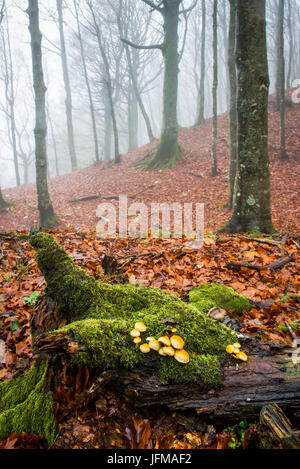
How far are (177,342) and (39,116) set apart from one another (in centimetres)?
936

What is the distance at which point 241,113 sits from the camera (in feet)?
17.7

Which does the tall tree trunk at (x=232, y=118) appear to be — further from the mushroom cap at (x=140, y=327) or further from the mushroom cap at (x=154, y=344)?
the mushroom cap at (x=154, y=344)

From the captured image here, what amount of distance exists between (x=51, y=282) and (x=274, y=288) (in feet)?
8.83

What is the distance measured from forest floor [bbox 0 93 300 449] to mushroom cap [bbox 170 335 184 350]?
425 mm

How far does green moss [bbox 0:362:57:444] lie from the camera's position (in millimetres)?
1666

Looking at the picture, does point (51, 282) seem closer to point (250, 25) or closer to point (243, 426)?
point (243, 426)

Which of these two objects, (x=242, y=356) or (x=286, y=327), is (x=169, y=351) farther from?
(x=286, y=327)

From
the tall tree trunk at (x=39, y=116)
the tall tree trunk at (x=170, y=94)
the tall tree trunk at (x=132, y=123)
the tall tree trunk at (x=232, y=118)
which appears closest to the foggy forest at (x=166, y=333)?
the tall tree trunk at (x=232, y=118)

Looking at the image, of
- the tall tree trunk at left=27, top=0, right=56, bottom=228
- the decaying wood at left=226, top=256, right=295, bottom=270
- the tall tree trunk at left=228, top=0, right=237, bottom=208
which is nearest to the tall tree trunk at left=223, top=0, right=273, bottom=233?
the decaying wood at left=226, top=256, right=295, bottom=270

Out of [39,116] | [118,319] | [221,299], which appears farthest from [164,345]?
[39,116]

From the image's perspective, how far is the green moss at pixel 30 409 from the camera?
5.47ft
